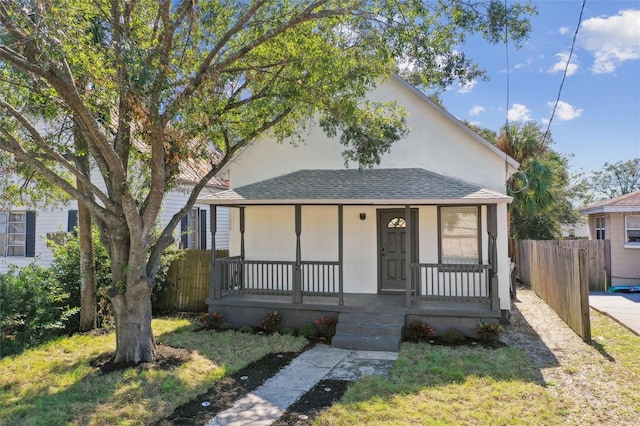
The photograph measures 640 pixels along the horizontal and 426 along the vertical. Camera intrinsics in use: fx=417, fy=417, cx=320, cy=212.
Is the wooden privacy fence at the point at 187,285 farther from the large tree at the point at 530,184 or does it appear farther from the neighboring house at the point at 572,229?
the neighboring house at the point at 572,229

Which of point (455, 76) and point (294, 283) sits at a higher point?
point (455, 76)

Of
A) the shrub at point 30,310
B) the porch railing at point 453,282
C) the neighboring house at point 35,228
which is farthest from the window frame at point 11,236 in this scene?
the porch railing at point 453,282

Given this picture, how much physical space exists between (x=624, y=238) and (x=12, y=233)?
21.3 m

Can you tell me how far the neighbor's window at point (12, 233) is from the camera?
43.2 ft

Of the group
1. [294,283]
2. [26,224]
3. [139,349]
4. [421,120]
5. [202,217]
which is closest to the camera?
[139,349]

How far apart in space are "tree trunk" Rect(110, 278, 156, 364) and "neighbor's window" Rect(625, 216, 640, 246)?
1681 centimetres

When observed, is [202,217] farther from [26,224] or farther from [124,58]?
[124,58]

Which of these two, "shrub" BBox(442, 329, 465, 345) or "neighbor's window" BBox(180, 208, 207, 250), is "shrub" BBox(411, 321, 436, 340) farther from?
"neighbor's window" BBox(180, 208, 207, 250)

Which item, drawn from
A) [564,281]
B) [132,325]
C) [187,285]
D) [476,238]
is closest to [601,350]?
[564,281]

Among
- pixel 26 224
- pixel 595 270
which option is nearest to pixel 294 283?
pixel 26 224

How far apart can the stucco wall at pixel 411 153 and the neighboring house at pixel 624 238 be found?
28.5 ft

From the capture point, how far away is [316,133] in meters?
11.2

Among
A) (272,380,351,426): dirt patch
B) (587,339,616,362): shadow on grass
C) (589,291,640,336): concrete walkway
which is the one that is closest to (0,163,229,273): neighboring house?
(272,380,351,426): dirt patch

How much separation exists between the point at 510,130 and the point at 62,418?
17686mm
